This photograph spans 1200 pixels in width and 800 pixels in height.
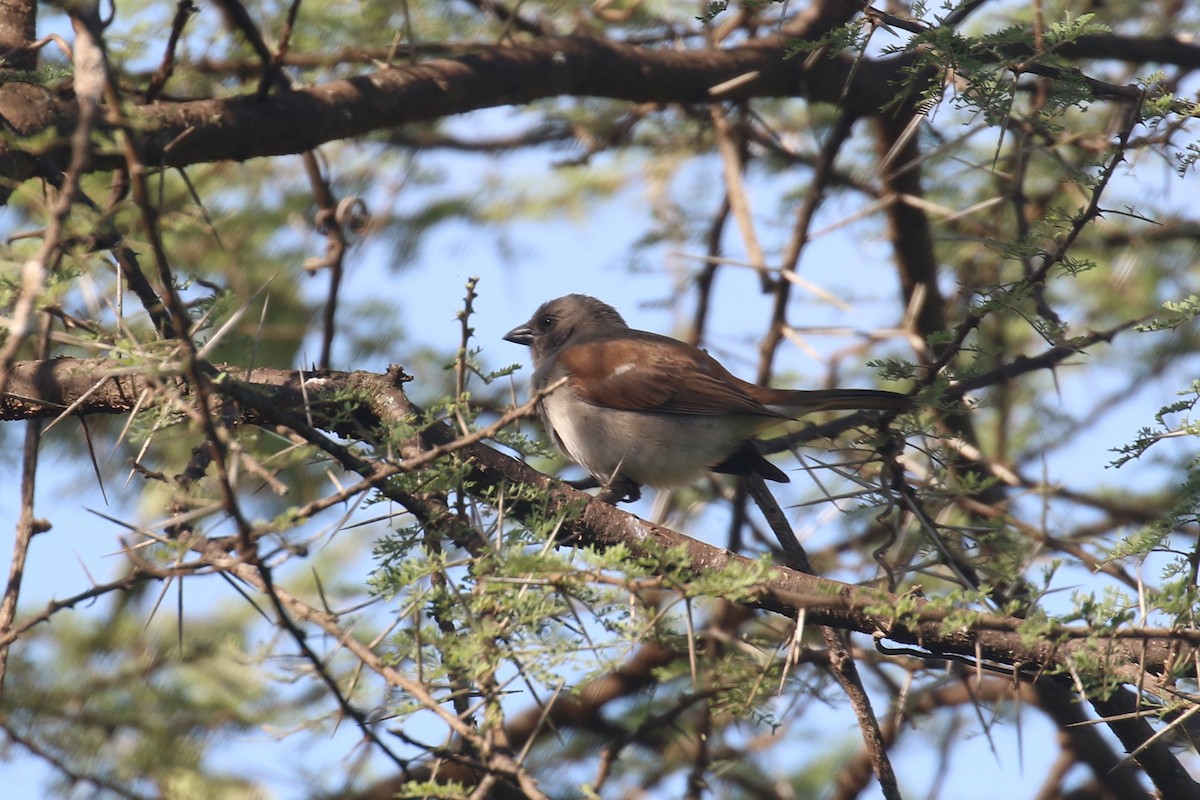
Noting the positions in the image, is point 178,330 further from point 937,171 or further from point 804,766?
point 937,171

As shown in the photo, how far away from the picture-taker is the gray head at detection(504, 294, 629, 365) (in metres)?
7.04

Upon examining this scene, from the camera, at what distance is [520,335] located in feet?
23.4

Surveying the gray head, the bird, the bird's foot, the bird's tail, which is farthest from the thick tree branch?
the gray head

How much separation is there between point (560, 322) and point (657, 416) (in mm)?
1522

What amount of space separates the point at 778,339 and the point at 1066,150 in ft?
7.34

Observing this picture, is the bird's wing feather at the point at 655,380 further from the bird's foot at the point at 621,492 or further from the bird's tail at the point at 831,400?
the bird's foot at the point at 621,492

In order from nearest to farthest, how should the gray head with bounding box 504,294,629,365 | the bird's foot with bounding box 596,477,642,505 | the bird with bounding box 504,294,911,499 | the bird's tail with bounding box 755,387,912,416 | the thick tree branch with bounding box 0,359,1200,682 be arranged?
1. the thick tree branch with bounding box 0,359,1200,682
2. the bird's tail with bounding box 755,387,912,416
3. the bird with bounding box 504,294,911,499
4. the bird's foot with bounding box 596,477,642,505
5. the gray head with bounding box 504,294,629,365

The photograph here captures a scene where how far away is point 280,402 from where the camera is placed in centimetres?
351

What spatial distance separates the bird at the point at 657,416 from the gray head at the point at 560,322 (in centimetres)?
98

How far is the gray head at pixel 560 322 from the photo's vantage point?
A: 7.04 meters

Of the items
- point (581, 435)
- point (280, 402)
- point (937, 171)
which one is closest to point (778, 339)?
point (581, 435)

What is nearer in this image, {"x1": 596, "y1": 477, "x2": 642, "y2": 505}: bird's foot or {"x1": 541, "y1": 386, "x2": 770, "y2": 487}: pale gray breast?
{"x1": 541, "y1": 386, "x2": 770, "y2": 487}: pale gray breast

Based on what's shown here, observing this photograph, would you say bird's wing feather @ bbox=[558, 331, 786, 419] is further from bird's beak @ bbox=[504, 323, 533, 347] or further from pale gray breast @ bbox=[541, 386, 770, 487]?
bird's beak @ bbox=[504, 323, 533, 347]

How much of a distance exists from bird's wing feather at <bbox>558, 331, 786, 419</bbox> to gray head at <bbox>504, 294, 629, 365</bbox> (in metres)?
0.88
